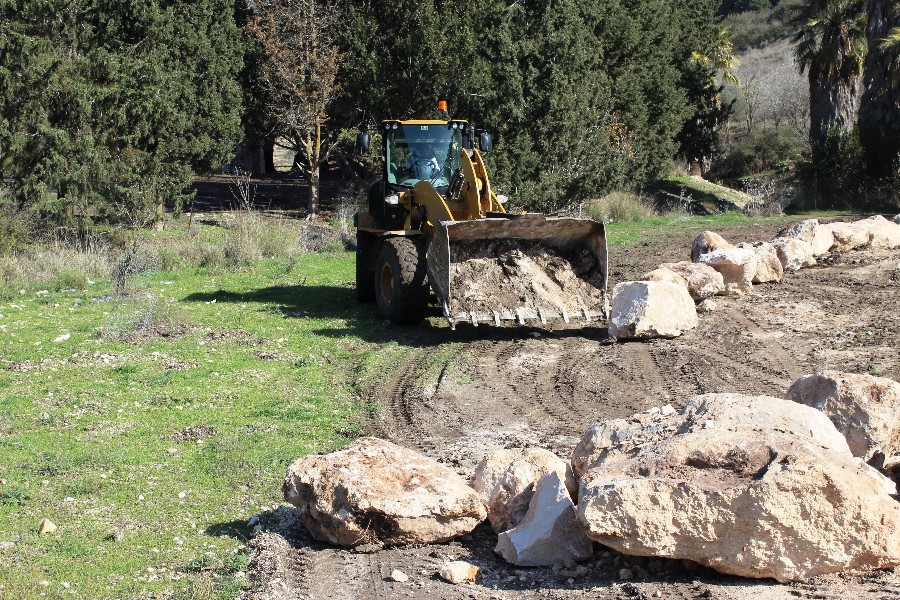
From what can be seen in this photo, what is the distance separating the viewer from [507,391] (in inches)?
405

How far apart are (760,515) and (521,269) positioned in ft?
25.0

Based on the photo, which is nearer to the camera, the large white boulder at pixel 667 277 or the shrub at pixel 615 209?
the large white boulder at pixel 667 277

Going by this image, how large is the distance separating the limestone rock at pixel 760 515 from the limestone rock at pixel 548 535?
0.43 metres

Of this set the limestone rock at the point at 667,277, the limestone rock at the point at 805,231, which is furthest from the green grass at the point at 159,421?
the limestone rock at the point at 805,231

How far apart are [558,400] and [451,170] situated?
5.61 meters

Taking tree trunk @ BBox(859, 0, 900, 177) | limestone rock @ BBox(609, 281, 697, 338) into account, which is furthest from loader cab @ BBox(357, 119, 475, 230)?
tree trunk @ BBox(859, 0, 900, 177)

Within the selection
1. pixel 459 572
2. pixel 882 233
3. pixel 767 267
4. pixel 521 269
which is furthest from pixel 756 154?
pixel 459 572

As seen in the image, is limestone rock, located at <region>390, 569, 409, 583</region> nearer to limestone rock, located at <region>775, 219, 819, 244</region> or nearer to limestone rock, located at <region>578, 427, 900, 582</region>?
limestone rock, located at <region>578, 427, 900, 582</region>

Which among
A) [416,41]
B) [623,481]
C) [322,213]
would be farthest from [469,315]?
[322,213]

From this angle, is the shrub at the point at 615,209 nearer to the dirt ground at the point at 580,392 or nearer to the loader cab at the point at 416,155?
the dirt ground at the point at 580,392

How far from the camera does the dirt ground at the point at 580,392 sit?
17.5 ft

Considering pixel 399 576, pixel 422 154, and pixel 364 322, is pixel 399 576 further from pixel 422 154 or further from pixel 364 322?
pixel 422 154

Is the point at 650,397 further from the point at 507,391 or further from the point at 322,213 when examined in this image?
the point at 322,213

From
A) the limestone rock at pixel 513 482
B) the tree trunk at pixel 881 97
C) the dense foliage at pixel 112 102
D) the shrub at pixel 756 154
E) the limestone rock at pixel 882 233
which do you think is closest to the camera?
the limestone rock at pixel 513 482
